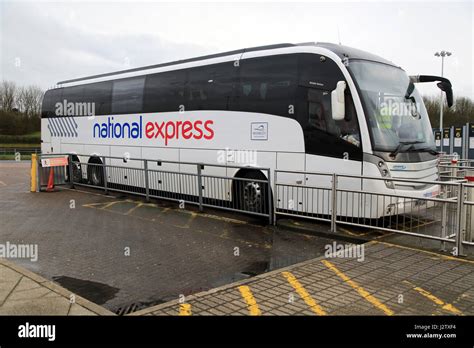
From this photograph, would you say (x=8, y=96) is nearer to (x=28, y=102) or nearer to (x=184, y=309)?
(x=28, y=102)

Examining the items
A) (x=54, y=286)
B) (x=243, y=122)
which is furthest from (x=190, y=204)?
(x=54, y=286)

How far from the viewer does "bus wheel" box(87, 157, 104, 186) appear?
14391 mm

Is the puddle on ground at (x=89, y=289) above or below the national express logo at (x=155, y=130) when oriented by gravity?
below

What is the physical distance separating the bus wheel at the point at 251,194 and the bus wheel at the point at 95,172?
19.8ft

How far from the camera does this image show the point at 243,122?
10188mm

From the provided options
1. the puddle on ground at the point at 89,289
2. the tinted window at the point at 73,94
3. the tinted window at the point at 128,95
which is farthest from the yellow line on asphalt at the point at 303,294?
the tinted window at the point at 73,94

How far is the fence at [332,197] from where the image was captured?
22.7 ft

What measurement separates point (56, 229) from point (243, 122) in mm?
4787

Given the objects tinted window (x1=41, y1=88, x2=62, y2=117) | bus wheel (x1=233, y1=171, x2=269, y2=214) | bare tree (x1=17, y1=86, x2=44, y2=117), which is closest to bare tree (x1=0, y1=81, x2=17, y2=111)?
bare tree (x1=17, y1=86, x2=44, y2=117)

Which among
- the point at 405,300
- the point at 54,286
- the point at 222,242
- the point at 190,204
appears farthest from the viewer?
the point at 190,204

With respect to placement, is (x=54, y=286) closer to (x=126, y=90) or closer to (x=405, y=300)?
(x=405, y=300)

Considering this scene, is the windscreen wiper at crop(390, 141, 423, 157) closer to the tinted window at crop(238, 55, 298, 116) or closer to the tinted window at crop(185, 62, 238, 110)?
the tinted window at crop(238, 55, 298, 116)

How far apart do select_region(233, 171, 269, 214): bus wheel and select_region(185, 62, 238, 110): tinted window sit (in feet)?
6.32

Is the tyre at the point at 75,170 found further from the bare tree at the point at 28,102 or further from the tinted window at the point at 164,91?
the bare tree at the point at 28,102
